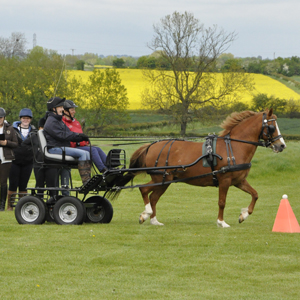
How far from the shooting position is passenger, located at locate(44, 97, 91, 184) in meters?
8.79

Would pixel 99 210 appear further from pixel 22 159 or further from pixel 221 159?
pixel 22 159

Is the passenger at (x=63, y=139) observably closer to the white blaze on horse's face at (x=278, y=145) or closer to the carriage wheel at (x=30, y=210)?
the carriage wheel at (x=30, y=210)

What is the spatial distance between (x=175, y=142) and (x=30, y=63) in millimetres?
56809

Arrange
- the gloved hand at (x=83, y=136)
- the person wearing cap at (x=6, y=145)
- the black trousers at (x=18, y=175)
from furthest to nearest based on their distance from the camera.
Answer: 1. the black trousers at (x=18, y=175)
2. the person wearing cap at (x=6, y=145)
3. the gloved hand at (x=83, y=136)

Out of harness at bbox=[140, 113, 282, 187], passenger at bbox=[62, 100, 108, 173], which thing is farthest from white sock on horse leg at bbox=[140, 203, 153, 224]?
passenger at bbox=[62, 100, 108, 173]

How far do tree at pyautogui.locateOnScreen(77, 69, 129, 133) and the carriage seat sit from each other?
44983 millimetres

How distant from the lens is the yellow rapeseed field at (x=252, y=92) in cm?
5512

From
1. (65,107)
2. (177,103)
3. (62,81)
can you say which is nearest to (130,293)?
(65,107)

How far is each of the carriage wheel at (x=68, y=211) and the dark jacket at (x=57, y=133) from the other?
0.93 m

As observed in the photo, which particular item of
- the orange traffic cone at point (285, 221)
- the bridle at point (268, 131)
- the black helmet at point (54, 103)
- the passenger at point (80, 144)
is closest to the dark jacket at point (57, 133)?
the black helmet at point (54, 103)

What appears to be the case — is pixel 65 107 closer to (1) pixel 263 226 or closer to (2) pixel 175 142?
(2) pixel 175 142

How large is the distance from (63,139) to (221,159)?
2.63 meters

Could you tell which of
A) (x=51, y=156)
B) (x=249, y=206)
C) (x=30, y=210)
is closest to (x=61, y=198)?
(x=30, y=210)

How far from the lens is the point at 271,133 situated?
9.10 m
